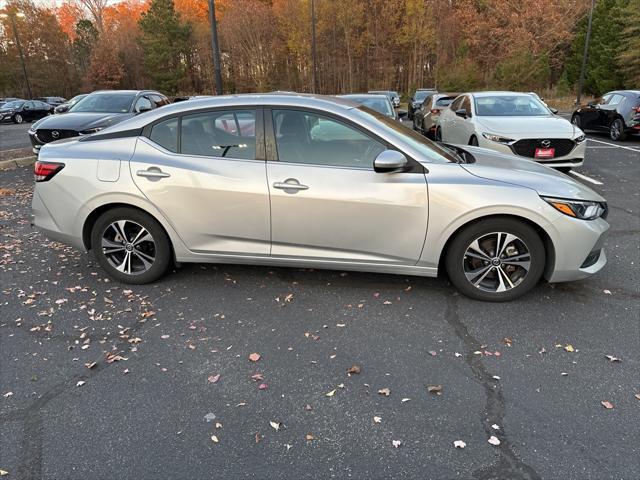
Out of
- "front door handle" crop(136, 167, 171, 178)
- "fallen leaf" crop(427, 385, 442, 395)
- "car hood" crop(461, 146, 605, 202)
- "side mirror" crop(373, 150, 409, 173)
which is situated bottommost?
"fallen leaf" crop(427, 385, 442, 395)

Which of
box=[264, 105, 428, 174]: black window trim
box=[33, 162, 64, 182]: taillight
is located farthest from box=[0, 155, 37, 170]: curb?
box=[264, 105, 428, 174]: black window trim

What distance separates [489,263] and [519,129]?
5.20 meters

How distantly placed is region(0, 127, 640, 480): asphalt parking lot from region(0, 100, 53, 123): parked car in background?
1174 inches

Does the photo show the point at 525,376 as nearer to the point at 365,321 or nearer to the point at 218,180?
the point at 365,321

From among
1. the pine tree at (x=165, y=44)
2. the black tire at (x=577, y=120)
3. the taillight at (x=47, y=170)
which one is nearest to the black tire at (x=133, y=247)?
the taillight at (x=47, y=170)

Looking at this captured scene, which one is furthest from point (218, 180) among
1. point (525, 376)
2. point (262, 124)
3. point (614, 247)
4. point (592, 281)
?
point (614, 247)

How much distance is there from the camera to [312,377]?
2.93m

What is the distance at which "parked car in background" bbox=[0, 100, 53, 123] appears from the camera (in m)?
28.5

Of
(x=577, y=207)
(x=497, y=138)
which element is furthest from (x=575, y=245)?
(x=497, y=138)

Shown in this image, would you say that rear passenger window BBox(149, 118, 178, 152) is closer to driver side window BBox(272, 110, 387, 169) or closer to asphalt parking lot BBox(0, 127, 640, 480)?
driver side window BBox(272, 110, 387, 169)

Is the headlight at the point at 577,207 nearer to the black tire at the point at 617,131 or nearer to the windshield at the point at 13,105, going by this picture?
the black tire at the point at 617,131

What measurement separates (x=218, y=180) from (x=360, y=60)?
162 feet

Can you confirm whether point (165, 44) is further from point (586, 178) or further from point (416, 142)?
point (416, 142)

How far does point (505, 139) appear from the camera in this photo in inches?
314
